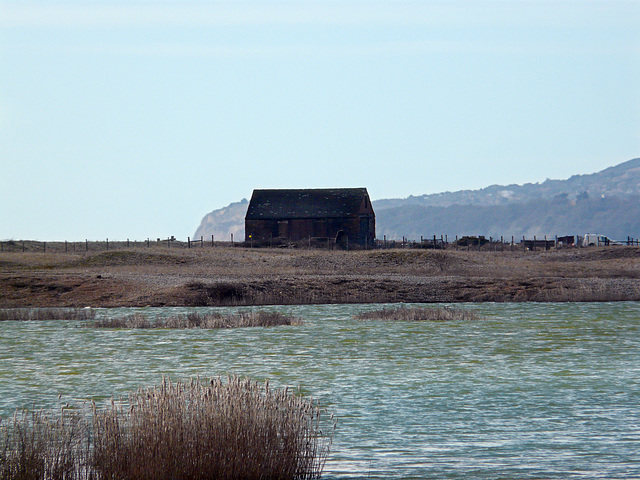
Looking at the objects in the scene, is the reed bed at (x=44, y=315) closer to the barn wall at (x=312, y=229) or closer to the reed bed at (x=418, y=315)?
the reed bed at (x=418, y=315)

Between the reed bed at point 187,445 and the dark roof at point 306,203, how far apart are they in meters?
93.3

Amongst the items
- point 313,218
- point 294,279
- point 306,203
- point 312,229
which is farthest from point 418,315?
point 306,203

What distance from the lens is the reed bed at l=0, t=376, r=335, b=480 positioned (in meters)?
13.1

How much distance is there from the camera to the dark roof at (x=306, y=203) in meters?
108

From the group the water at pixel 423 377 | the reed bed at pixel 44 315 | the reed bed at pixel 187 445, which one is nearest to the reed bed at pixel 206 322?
the water at pixel 423 377

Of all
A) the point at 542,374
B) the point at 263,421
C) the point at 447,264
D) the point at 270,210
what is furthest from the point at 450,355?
the point at 270,210

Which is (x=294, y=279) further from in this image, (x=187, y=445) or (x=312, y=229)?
(x=187, y=445)

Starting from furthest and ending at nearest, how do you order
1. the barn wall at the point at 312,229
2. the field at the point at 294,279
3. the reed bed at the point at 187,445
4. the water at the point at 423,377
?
the barn wall at the point at 312,229 < the field at the point at 294,279 < the water at the point at 423,377 < the reed bed at the point at 187,445

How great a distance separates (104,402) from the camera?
2267 cm

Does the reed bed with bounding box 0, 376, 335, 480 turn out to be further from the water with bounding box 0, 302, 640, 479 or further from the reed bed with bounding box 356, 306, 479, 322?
the reed bed with bounding box 356, 306, 479, 322

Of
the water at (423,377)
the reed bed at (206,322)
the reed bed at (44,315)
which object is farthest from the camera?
the reed bed at (44,315)

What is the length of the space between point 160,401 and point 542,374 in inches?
662

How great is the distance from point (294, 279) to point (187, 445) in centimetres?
4938

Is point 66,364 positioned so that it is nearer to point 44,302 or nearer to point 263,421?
point 263,421
